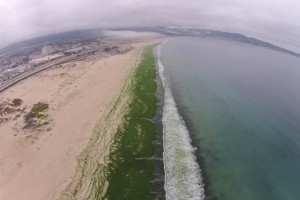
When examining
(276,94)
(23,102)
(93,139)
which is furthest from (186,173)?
(276,94)

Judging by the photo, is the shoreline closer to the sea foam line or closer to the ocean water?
the sea foam line

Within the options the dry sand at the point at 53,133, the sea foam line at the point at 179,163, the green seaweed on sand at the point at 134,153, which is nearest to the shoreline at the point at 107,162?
the green seaweed on sand at the point at 134,153

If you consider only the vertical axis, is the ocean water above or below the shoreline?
below

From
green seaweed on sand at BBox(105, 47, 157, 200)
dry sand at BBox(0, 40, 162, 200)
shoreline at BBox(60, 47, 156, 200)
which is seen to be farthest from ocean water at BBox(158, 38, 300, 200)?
dry sand at BBox(0, 40, 162, 200)

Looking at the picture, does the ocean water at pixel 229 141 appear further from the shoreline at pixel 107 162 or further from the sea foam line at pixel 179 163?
the shoreline at pixel 107 162

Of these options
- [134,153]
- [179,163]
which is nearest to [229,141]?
[179,163]

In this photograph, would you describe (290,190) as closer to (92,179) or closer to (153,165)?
(153,165)
